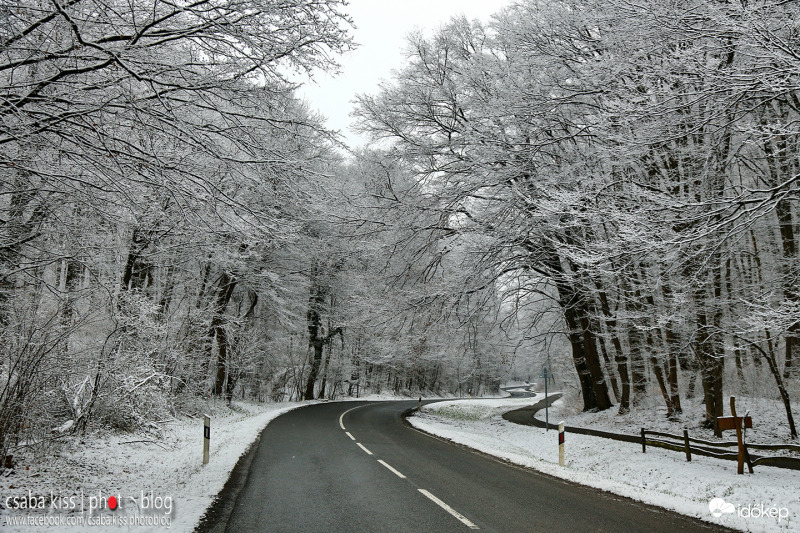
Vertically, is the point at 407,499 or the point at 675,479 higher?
the point at 407,499

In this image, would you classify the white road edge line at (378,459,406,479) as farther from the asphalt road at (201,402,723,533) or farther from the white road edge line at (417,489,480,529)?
the white road edge line at (417,489,480,529)

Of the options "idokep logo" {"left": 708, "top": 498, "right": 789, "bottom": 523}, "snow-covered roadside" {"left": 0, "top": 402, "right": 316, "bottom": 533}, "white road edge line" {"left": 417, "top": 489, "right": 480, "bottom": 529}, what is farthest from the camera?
"idokep logo" {"left": 708, "top": 498, "right": 789, "bottom": 523}

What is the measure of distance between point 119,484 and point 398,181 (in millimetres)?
12494

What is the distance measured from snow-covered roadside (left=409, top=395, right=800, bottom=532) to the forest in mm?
2689

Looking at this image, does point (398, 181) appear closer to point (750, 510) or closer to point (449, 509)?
point (449, 509)

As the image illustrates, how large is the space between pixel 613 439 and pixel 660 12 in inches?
479

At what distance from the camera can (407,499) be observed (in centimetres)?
680

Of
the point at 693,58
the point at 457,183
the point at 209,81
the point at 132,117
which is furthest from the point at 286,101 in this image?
the point at 457,183

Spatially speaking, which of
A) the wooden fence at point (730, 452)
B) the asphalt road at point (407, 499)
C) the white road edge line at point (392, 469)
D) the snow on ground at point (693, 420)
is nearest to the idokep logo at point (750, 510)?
the asphalt road at point (407, 499)

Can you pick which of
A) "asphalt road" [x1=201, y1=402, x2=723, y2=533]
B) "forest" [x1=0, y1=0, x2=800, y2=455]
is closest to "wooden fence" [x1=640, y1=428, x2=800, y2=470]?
"forest" [x1=0, y1=0, x2=800, y2=455]

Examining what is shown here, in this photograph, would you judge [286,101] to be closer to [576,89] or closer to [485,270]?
[576,89]

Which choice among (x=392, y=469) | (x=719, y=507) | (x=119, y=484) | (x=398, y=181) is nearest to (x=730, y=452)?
(x=719, y=507)

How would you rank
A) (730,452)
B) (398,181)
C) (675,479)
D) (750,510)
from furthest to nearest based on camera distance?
(398,181)
(730,452)
(675,479)
(750,510)

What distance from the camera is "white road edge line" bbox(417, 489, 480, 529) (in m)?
5.63
